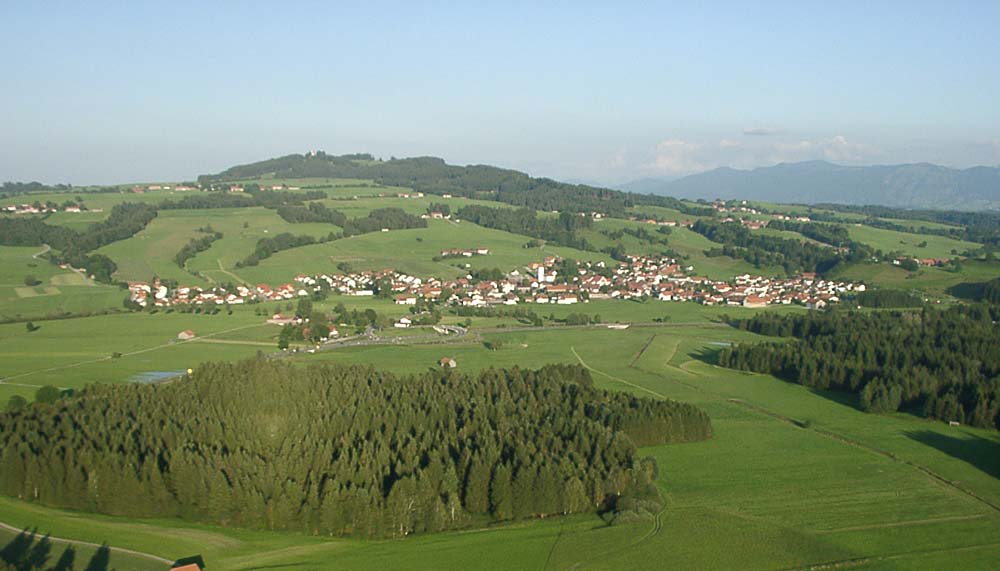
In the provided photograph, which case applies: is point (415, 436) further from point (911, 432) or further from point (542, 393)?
point (911, 432)

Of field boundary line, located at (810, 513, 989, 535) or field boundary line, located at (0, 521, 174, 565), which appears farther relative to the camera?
field boundary line, located at (810, 513, 989, 535)

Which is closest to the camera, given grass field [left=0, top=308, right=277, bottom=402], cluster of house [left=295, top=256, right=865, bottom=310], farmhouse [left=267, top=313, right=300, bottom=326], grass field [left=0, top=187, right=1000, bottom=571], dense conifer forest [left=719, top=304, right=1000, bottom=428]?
grass field [left=0, top=187, right=1000, bottom=571]

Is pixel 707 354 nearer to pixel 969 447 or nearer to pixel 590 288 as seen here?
pixel 969 447

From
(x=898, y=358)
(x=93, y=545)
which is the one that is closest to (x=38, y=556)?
(x=93, y=545)

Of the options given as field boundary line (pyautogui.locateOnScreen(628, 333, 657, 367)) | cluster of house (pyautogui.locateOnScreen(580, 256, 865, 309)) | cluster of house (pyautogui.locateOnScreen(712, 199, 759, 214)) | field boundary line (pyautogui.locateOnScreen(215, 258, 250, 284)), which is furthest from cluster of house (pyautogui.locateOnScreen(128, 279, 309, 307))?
cluster of house (pyautogui.locateOnScreen(712, 199, 759, 214))

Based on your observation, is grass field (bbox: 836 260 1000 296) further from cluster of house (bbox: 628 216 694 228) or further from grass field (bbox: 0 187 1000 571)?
cluster of house (bbox: 628 216 694 228)

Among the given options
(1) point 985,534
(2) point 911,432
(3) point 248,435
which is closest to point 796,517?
(1) point 985,534

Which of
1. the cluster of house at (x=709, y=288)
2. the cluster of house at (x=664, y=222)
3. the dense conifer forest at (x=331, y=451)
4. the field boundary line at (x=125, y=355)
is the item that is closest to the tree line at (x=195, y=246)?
the field boundary line at (x=125, y=355)

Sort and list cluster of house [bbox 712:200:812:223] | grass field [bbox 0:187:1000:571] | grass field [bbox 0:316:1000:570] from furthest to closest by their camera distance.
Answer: cluster of house [bbox 712:200:812:223] → grass field [bbox 0:187:1000:571] → grass field [bbox 0:316:1000:570]
